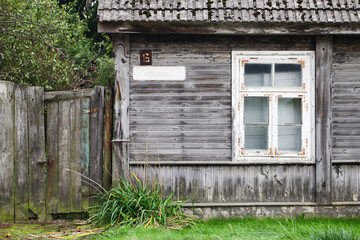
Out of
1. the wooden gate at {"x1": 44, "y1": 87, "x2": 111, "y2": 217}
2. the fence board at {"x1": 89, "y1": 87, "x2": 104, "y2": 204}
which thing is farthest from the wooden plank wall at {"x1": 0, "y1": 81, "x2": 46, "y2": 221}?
the fence board at {"x1": 89, "y1": 87, "x2": 104, "y2": 204}

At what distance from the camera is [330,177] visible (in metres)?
6.17

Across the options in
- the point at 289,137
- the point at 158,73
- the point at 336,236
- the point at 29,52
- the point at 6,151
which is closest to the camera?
the point at 336,236

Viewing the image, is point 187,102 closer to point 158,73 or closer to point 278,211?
point 158,73

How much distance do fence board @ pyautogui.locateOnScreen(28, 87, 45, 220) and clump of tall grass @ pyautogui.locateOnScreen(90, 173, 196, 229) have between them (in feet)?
2.88

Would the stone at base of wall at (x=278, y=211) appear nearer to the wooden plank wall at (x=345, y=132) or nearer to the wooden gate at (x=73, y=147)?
the wooden plank wall at (x=345, y=132)

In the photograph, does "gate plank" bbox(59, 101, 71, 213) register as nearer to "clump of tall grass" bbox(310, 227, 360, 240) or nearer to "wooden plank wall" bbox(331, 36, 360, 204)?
"clump of tall grass" bbox(310, 227, 360, 240)

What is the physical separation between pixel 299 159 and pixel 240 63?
1.83m

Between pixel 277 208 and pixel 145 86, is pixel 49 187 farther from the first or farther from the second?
pixel 277 208

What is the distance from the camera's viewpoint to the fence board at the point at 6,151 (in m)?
5.86

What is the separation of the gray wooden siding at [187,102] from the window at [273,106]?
0.18 metres

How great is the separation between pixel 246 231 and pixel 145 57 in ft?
10.0

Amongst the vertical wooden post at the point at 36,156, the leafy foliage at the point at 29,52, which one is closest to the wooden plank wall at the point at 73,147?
the vertical wooden post at the point at 36,156

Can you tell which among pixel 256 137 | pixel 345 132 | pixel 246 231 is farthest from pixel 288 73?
pixel 246 231

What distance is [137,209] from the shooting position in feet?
18.1
